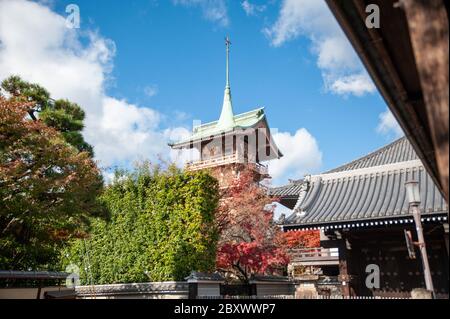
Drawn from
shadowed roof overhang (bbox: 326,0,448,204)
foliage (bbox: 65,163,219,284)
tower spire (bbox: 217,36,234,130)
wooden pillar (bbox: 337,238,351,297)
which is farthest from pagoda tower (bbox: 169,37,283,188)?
shadowed roof overhang (bbox: 326,0,448,204)

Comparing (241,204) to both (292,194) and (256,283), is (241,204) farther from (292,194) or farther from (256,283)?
(256,283)

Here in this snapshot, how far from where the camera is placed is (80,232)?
13.3 meters

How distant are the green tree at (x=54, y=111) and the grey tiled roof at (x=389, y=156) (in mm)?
12495

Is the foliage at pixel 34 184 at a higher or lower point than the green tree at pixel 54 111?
lower

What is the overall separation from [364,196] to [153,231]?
6989 millimetres

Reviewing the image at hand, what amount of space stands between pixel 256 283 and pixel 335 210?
3.98 m

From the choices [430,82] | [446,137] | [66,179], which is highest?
[66,179]

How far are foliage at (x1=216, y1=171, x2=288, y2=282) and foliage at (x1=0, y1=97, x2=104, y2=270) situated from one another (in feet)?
22.8

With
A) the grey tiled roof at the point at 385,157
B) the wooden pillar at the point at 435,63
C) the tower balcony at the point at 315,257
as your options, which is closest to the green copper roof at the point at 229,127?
the grey tiled roof at the point at 385,157

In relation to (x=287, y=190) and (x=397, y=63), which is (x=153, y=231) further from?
(x=287, y=190)

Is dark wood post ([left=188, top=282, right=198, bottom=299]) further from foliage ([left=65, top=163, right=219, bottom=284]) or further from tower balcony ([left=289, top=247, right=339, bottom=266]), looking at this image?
tower balcony ([left=289, top=247, right=339, bottom=266])

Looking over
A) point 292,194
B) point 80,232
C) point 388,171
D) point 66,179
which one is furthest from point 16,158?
→ point 292,194

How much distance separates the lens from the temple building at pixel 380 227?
31.6ft

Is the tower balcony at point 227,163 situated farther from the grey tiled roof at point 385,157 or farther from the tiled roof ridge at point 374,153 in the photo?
the tiled roof ridge at point 374,153
